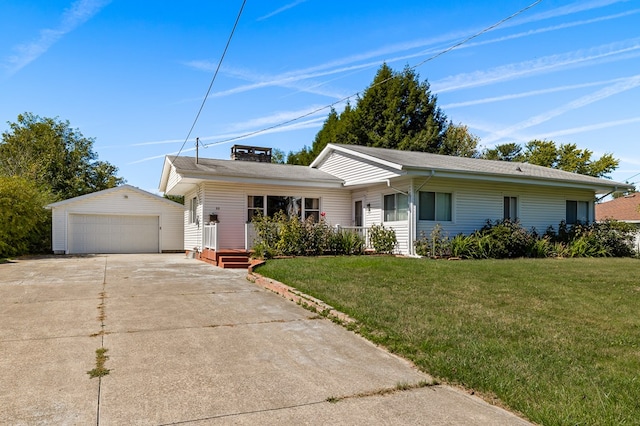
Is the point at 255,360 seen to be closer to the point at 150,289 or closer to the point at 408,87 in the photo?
the point at 150,289

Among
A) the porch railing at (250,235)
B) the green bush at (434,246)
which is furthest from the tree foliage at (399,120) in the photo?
the porch railing at (250,235)

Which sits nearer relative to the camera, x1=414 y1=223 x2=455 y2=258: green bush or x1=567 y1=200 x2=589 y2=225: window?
x1=414 y1=223 x2=455 y2=258: green bush

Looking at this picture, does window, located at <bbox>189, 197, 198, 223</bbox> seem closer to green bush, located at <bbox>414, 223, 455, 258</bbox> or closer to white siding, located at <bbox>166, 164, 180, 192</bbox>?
white siding, located at <bbox>166, 164, 180, 192</bbox>

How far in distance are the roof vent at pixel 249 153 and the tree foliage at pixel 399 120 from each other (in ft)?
38.4

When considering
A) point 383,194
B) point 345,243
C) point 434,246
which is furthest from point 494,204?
point 345,243

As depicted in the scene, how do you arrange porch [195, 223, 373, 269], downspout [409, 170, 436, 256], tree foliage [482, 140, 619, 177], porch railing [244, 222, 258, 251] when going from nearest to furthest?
1. porch [195, 223, 373, 269]
2. downspout [409, 170, 436, 256]
3. porch railing [244, 222, 258, 251]
4. tree foliage [482, 140, 619, 177]

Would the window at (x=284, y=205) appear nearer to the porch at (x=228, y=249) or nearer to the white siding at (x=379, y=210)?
the porch at (x=228, y=249)

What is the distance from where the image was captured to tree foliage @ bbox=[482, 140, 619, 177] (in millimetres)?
39438

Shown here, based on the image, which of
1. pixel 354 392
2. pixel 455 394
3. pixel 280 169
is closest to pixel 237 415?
pixel 354 392

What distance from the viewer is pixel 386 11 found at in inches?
433

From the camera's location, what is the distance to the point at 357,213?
1709cm

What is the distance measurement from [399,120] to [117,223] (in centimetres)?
2180

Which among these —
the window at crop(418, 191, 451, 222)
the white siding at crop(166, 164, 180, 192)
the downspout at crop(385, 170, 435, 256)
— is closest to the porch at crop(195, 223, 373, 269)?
the downspout at crop(385, 170, 435, 256)

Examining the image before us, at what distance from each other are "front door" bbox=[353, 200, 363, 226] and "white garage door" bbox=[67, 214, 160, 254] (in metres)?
10.5
